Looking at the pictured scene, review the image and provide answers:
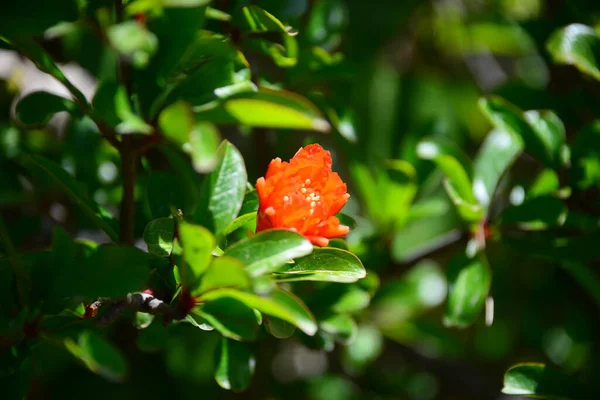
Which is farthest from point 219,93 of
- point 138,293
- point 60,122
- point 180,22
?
point 60,122

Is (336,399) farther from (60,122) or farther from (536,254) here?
(60,122)

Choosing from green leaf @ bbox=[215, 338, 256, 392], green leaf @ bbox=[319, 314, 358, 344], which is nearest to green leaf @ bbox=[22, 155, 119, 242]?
green leaf @ bbox=[215, 338, 256, 392]

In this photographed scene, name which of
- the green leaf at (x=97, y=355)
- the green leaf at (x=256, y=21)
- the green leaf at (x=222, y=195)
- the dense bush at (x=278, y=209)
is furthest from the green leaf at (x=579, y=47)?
A: the green leaf at (x=97, y=355)

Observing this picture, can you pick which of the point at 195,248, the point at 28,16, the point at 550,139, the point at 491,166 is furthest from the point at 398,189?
the point at 28,16

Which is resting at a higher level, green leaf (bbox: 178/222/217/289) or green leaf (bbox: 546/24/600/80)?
green leaf (bbox: 546/24/600/80)

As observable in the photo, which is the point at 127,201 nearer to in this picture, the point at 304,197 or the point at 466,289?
the point at 304,197

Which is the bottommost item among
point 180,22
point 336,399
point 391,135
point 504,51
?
point 336,399

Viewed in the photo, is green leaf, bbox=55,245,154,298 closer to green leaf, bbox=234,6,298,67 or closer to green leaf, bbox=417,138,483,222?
green leaf, bbox=234,6,298,67
